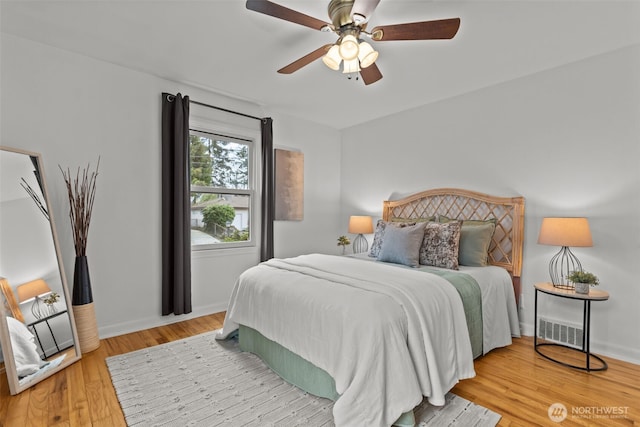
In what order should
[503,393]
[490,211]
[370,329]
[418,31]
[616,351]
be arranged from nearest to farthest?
[370,329] < [418,31] < [503,393] < [616,351] < [490,211]

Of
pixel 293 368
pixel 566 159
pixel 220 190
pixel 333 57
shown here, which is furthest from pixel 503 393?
pixel 220 190

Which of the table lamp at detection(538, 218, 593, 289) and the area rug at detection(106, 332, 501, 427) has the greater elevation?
the table lamp at detection(538, 218, 593, 289)

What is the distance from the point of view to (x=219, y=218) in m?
3.73

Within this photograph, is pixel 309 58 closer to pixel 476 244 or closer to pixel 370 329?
pixel 370 329

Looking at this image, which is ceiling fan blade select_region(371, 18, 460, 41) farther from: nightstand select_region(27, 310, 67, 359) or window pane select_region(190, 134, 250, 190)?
nightstand select_region(27, 310, 67, 359)

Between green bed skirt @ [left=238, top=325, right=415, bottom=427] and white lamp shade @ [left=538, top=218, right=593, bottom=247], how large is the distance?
6.04ft

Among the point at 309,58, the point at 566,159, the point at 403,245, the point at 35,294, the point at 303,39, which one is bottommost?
the point at 35,294

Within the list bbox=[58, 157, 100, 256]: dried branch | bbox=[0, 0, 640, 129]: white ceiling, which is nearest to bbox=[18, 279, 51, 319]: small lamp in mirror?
bbox=[58, 157, 100, 256]: dried branch

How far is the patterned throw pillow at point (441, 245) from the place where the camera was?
9.12 feet

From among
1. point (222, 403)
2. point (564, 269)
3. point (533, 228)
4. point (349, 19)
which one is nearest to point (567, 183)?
point (533, 228)

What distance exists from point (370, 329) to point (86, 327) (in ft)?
8.17

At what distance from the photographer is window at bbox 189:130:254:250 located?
3525 millimetres

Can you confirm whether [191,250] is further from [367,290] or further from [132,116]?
[367,290]

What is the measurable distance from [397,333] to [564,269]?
85.3 inches
